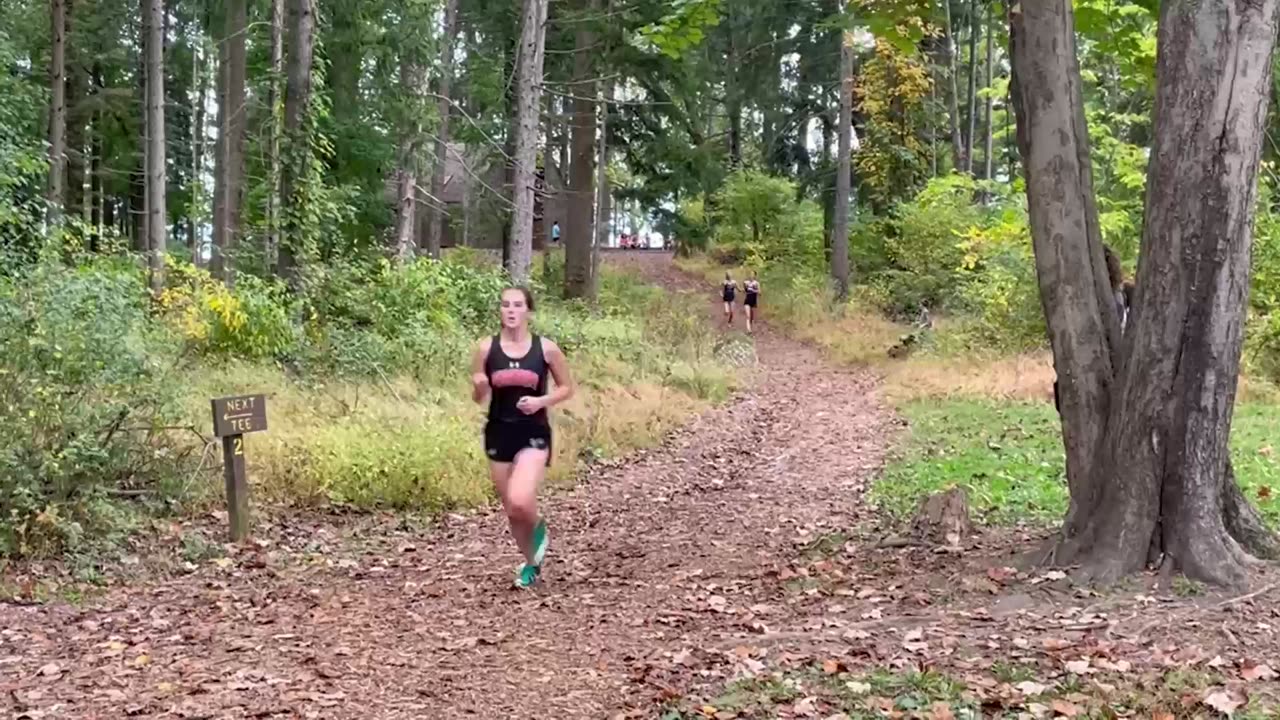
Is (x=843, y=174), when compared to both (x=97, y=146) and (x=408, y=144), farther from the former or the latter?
(x=97, y=146)

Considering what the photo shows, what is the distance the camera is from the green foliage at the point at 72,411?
23.2ft

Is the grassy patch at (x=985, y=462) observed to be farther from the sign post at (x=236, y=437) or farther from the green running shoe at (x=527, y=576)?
the sign post at (x=236, y=437)

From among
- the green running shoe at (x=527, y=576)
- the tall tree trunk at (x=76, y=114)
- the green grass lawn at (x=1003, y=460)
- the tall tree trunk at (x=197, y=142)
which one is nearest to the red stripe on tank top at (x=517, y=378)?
the green running shoe at (x=527, y=576)

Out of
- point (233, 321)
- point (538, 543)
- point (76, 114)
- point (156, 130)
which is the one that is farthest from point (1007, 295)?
point (76, 114)

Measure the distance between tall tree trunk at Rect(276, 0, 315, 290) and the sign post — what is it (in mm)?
6966

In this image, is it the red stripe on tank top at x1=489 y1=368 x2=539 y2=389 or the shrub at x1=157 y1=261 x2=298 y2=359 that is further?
the shrub at x1=157 y1=261 x2=298 y2=359

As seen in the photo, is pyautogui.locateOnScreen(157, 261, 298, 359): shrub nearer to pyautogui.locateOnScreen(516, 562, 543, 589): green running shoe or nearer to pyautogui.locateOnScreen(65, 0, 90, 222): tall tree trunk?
pyautogui.locateOnScreen(516, 562, 543, 589): green running shoe

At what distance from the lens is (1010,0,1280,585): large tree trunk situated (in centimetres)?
534

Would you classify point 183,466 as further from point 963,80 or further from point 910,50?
point 963,80

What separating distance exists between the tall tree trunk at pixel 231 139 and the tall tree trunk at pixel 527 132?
5.81 meters

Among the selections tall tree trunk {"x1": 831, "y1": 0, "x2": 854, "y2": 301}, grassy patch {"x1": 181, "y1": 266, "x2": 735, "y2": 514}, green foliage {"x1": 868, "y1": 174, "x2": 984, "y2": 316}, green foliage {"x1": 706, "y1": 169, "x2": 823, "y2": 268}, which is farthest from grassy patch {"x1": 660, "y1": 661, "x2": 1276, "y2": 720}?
green foliage {"x1": 706, "y1": 169, "x2": 823, "y2": 268}

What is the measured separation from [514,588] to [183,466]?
3.17 m

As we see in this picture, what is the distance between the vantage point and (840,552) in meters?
7.32

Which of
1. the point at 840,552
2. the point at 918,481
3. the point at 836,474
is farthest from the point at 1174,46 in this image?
the point at 836,474
